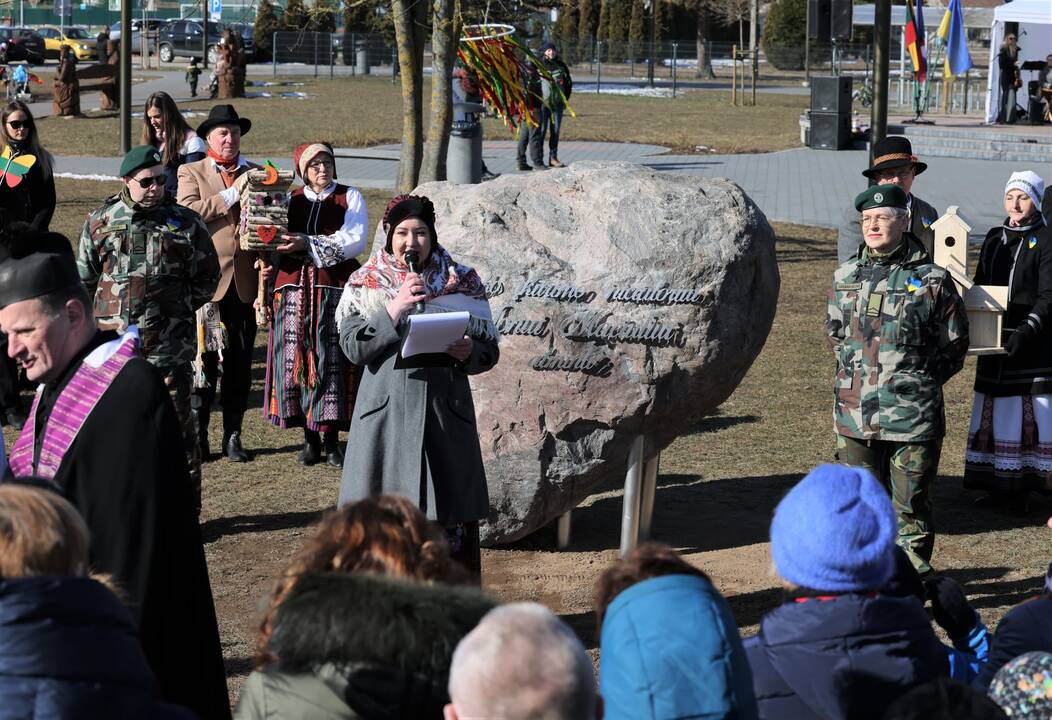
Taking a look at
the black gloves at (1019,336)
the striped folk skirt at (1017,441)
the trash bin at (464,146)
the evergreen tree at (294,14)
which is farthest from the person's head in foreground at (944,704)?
the trash bin at (464,146)

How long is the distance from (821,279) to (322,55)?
134 ft

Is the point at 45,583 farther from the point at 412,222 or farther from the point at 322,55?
the point at 322,55

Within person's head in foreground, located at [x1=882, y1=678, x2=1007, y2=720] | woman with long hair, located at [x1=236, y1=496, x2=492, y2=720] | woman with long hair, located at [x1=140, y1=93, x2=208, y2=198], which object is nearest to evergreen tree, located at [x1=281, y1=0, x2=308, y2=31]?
woman with long hair, located at [x1=140, y1=93, x2=208, y2=198]

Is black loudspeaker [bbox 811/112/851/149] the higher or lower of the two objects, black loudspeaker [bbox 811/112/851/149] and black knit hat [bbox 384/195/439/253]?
the higher

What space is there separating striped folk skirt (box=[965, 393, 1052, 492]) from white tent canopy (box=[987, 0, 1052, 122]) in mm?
21642

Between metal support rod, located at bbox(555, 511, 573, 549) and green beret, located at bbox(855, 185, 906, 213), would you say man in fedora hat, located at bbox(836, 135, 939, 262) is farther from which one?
metal support rod, located at bbox(555, 511, 573, 549)

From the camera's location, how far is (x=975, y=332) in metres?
6.82

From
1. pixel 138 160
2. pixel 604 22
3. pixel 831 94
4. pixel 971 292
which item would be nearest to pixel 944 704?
pixel 971 292

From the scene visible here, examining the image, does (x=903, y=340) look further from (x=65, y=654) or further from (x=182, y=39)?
(x=182, y=39)

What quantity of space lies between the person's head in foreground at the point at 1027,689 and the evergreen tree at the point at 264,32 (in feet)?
165

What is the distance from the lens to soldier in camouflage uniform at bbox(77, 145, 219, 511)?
21.2 ft

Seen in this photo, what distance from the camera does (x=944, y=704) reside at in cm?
270

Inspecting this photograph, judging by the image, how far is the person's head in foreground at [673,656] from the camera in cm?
268

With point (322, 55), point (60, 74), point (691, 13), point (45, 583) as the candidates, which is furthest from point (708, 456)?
point (691, 13)
